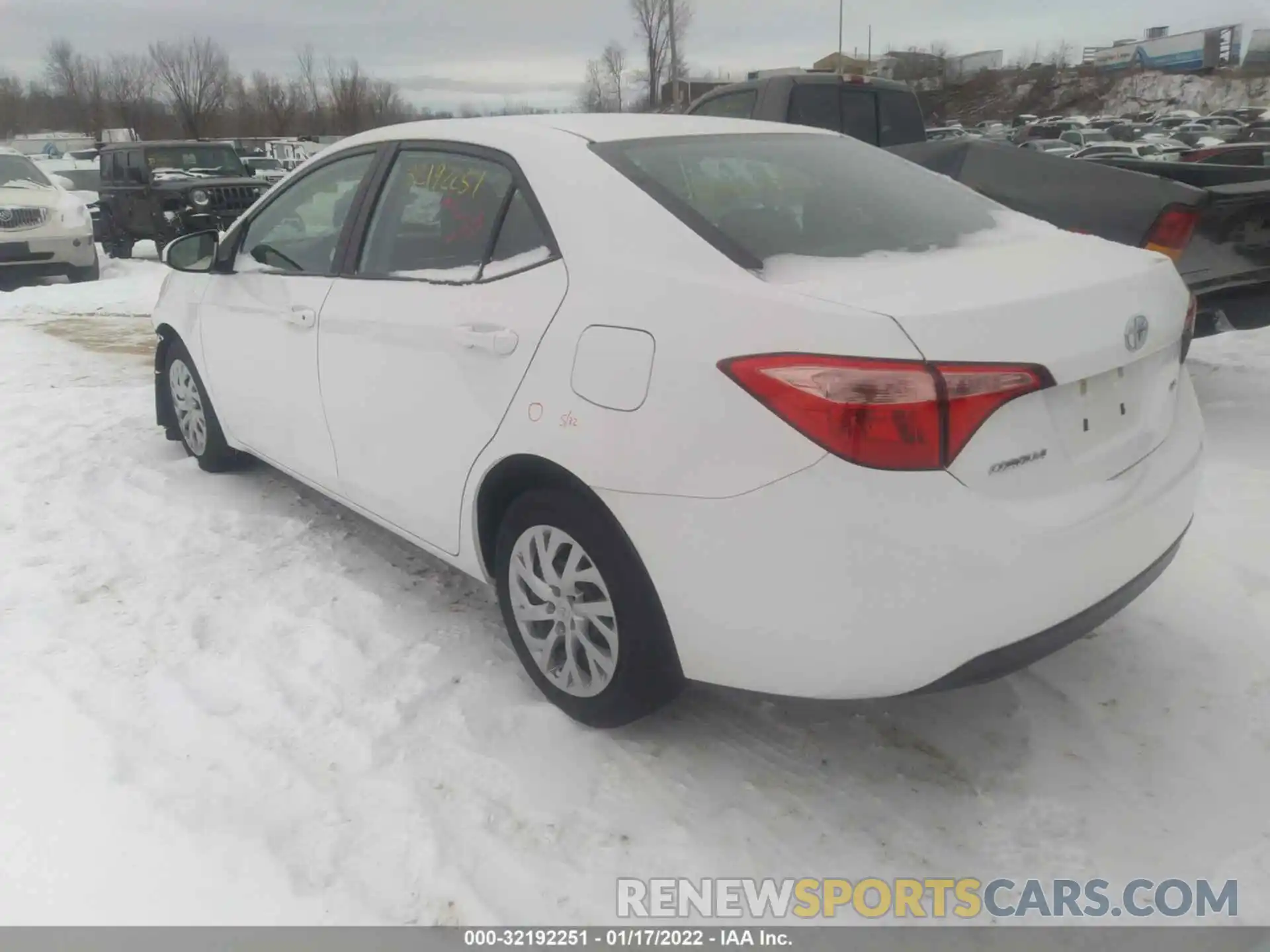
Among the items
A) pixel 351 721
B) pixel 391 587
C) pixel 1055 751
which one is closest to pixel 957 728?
pixel 1055 751

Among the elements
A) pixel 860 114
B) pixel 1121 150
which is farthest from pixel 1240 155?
pixel 1121 150

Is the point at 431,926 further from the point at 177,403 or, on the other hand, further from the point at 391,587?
the point at 177,403

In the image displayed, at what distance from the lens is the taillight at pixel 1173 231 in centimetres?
462

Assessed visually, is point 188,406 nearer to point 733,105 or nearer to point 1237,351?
point 733,105

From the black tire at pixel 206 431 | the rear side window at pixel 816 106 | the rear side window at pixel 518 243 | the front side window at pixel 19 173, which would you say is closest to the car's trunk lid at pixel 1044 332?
the rear side window at pixel 518 243

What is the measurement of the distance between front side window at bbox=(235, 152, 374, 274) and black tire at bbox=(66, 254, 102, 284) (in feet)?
31.7

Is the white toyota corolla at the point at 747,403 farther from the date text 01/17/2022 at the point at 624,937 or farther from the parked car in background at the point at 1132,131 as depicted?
the parked car in background at the point at 1132,131

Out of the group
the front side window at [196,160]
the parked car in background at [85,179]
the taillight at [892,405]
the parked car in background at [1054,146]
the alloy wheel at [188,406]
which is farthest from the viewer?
the parked car in background at [1054,146]

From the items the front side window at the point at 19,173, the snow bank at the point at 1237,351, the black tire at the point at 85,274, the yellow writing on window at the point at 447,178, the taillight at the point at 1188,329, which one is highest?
the front side window at the point at 19,173

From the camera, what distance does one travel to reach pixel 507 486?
2.74 m

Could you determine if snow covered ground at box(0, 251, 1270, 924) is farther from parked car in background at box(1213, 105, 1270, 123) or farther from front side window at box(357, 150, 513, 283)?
parked car in background at box(1213, 105, 1270, 123)

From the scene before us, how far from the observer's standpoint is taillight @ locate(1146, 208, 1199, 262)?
15.1 ft
